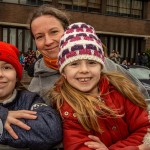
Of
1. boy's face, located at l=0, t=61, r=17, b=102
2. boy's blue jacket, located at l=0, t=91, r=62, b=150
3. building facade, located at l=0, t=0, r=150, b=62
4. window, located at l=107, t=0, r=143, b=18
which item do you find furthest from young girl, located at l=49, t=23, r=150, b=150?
window, located at l=107, t=0, r=143, b=18

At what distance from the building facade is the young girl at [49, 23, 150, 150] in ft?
85.8

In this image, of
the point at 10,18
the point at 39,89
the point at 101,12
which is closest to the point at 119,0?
the point at 101,12

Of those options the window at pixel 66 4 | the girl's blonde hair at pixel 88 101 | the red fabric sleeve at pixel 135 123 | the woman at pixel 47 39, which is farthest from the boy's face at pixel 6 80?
the window at pixel 66 4

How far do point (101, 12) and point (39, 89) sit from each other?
1251 inches

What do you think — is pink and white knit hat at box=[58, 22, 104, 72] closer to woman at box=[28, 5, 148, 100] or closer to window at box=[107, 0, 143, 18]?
woman at box=[28, 5, 148, 100]

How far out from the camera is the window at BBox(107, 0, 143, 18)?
34938mm

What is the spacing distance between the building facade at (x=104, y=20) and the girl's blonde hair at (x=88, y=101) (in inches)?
1031

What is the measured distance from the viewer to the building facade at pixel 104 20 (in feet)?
95.7

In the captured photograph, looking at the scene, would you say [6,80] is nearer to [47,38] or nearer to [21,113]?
[21,113]

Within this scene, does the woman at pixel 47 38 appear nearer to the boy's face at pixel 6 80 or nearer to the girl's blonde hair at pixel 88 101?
the girl's blonde hair at pixel 88 101

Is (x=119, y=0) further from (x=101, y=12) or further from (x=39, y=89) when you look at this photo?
(x=39, y=89)

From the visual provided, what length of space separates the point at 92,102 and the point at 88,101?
3cm

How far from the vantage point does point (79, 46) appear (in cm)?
241

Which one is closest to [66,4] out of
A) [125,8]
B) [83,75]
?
[125,8]
